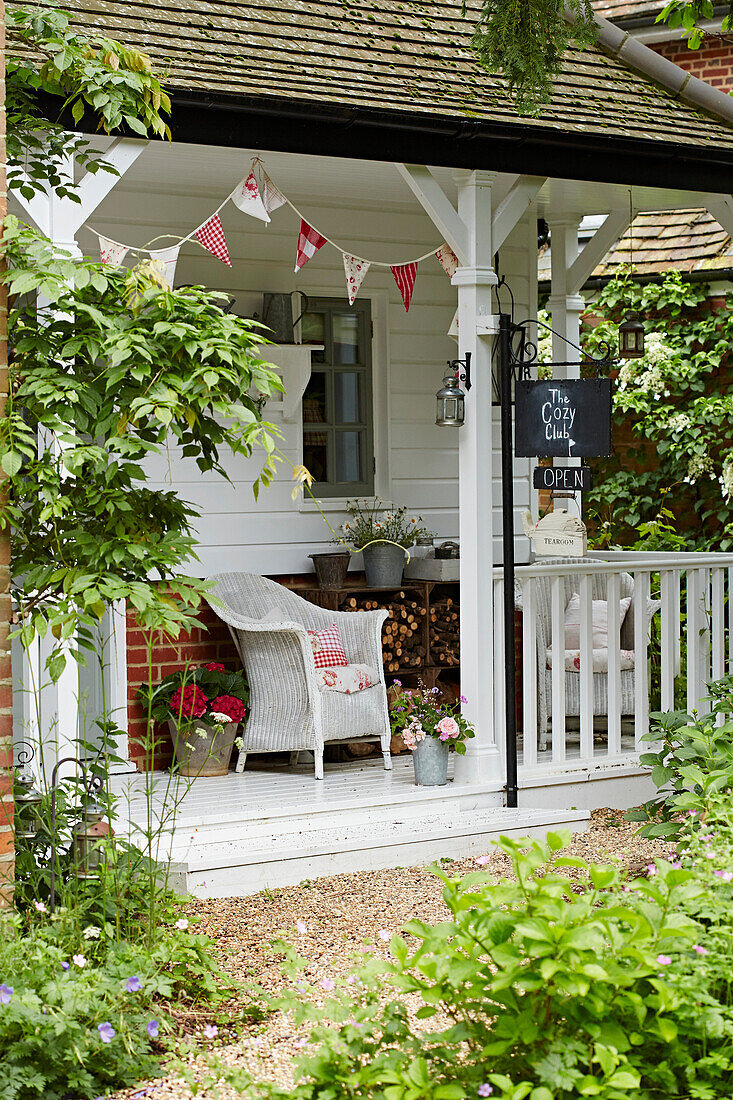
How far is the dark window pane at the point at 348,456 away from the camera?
7676 mm

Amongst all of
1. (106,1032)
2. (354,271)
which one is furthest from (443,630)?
(106,1032)

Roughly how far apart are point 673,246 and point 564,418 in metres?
5.91

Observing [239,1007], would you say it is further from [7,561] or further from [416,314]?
[416,314]

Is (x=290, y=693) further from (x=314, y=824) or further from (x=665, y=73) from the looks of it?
(x=665, y=73)

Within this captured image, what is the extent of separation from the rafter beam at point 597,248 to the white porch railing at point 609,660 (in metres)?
1.95

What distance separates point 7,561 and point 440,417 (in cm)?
273

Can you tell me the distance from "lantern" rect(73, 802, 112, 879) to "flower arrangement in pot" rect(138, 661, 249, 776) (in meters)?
2.22

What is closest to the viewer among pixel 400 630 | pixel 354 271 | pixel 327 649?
pixel 354 271

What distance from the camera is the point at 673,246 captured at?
11.4 meters

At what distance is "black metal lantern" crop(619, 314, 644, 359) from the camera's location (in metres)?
11.1

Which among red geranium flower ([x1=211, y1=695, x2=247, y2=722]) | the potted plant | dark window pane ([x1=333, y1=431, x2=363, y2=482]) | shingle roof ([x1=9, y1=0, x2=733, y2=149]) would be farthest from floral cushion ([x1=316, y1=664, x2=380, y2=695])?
shingle roof ([x1=9, y1=0, x2=733, y2=149])

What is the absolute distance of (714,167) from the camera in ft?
23.0

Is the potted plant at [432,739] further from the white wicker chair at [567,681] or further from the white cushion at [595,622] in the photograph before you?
the white cushion at [595,622]

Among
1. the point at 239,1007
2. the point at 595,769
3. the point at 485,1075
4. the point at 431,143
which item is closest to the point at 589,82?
the point at 431,143
